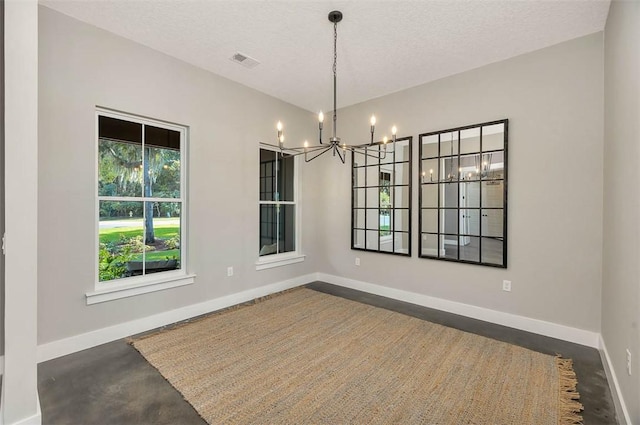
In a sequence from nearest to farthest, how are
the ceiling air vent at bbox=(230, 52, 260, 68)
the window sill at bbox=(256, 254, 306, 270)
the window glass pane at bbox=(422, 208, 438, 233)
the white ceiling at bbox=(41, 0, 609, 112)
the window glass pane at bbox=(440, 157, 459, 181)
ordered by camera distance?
the white ceiling at bbox=(41, 0, 609, 112) → the ceiling air vent at bbox=(230, 52, 260, 68) → the window glass pane at bbox=(440, 157, 459, 181) → the window glass pane at bbox=(422, 208, 438, 233) → the window sill at bbox=(256, 254, 306, 270)

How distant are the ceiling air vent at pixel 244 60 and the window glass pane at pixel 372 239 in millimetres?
2644

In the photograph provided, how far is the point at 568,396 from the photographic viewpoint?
6.27ft

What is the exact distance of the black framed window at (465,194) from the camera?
10.3ft

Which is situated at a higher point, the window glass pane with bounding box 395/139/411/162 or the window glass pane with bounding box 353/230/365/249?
the window glass pane with bounding box 395/139/411/162

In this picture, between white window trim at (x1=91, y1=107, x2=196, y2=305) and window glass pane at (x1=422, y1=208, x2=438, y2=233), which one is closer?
white window trim at (x1=91, y1=107, x2=196, y2=305)

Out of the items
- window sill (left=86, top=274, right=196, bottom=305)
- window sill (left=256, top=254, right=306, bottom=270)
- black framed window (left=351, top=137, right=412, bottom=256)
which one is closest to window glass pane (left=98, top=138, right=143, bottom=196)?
window sill (left=86, top=274, right=196, bottom=305)

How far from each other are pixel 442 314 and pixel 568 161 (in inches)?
79.3

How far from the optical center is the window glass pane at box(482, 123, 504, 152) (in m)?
3.13

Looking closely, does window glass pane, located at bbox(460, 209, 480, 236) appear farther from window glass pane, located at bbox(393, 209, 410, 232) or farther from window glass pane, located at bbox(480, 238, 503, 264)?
window glass pane, located at bbox(393, 209, 410, 232)

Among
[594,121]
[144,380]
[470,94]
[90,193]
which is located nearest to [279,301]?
[144,380]

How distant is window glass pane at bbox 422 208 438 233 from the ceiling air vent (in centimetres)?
266

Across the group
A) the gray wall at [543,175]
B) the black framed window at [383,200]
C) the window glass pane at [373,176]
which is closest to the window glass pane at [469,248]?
the gray wall at [543,175]

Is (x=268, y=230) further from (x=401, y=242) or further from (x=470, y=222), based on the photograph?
(x=470, y=222)

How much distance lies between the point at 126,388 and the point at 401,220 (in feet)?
10.8
